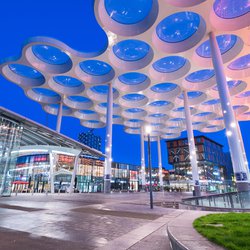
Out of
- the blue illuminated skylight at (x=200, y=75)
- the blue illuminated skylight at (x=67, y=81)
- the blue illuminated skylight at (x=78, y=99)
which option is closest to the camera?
the blue illuminated skylight at (x=200, y=75)

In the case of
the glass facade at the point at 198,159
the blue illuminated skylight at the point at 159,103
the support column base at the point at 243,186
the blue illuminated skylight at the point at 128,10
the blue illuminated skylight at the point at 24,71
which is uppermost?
the blue illuminated skylight at the point at 128,10

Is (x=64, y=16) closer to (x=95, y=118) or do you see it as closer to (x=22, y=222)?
(x=95, y=118)

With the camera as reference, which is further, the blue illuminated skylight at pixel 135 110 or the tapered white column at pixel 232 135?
the blue illuminated skylight at pixel 135 110

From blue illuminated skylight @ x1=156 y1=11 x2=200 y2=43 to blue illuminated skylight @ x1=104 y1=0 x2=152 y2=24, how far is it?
2707mm

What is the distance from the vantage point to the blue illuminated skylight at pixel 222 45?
26.5 meters

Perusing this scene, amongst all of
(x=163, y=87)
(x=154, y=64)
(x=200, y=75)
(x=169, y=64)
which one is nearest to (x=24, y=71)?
(x=154, y=64)

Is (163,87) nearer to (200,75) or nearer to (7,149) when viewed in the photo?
(200,75)

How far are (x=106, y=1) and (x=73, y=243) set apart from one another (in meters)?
23.6

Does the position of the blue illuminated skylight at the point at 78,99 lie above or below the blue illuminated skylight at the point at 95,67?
below

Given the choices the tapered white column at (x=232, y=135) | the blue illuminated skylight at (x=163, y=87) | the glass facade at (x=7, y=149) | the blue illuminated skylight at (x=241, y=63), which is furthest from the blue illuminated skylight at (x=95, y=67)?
the blue illuminated skylight at (x=241, y=63)

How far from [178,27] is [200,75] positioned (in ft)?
40.2

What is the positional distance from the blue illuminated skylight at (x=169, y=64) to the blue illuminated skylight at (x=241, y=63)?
7802 mm

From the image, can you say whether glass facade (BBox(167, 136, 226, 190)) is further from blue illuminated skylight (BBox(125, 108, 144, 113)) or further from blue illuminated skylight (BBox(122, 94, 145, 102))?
blue illuminated skylight (BBox(122, 94, 145, 102))

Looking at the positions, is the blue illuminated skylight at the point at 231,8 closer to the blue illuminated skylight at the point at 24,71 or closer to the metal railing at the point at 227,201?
the metal railing at the point at 227,201
